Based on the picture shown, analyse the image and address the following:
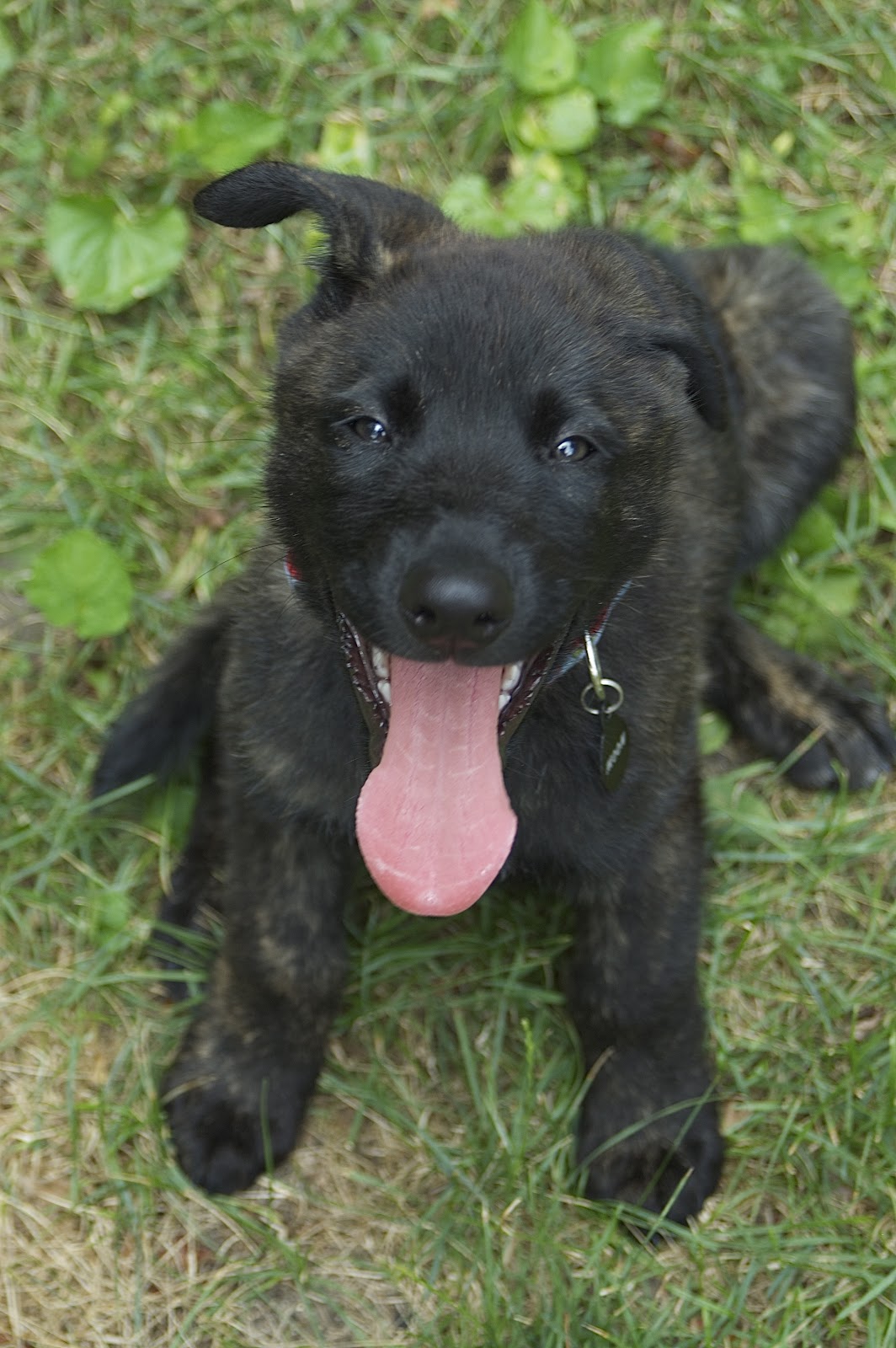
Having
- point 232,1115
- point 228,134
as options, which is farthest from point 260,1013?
point 228,134

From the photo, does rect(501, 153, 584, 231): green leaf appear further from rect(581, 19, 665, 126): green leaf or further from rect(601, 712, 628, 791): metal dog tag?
rect(601, 712, 628, 791): metal dog tag

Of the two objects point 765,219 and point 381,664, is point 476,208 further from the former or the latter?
point 381,664

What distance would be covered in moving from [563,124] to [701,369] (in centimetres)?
180

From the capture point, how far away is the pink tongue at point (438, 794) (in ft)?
8.71

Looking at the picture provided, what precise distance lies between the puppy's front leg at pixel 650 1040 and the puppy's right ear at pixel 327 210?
126 centimetres

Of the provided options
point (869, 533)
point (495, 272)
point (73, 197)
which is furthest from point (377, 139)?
point (495, 272)

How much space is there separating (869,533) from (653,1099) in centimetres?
174

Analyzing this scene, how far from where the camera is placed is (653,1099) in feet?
10.8

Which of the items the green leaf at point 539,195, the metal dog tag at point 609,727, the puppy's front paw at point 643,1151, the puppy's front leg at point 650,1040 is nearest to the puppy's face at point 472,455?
the metal dog tag at point 609,727

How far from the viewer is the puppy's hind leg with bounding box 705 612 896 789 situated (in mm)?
3938

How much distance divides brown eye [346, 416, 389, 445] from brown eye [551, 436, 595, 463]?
28cm

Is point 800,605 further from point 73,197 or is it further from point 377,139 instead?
point 73,197

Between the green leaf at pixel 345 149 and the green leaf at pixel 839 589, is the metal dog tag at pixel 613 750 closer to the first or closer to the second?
the green leaf at pixel 839 589

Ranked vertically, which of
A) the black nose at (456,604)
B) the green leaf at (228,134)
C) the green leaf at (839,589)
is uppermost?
the black nose at (456,604)
